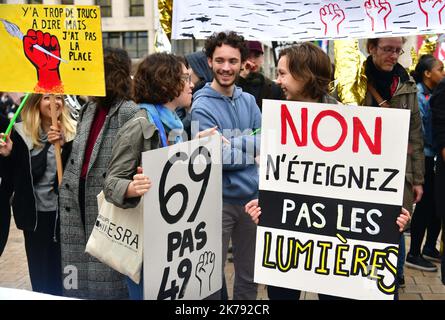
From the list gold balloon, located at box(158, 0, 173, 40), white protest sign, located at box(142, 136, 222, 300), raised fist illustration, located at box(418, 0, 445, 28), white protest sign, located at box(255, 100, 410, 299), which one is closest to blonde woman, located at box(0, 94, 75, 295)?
gold balloon, located at box(158, 0, 173, 40)

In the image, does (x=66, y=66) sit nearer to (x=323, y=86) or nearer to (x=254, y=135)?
(x=254, y=135)

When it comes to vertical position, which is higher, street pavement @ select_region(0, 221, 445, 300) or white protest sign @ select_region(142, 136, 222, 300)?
white protest sign @ select_region(142, 136, 222, 300)

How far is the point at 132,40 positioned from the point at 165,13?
47488 millimetres

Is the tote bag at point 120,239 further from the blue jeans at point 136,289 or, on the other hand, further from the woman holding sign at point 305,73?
the woman holding sign at point 305,73

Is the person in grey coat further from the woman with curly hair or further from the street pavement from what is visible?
the street pavement

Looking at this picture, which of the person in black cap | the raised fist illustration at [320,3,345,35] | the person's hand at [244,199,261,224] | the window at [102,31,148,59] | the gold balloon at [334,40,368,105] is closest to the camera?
the person's hand at [244,199,261,224]

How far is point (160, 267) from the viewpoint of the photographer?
2.51 metres

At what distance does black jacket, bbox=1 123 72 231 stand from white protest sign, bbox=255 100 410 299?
1.76m

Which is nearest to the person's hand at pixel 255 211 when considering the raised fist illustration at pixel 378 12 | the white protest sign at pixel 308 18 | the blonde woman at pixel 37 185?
the white protest sign at pixel 308 18

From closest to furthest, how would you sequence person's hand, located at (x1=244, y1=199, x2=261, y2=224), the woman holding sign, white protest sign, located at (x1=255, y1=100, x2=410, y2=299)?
white protest sign, located at (x1=255, y1=100, x2=410, y2=299)
person's hand, located at (x1=244, y1=199, x2=261, y2=224)
the woman holding sign

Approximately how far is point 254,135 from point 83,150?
1.03 m

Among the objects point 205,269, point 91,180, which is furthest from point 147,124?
point 205,269

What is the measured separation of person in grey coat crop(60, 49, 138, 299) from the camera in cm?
307
